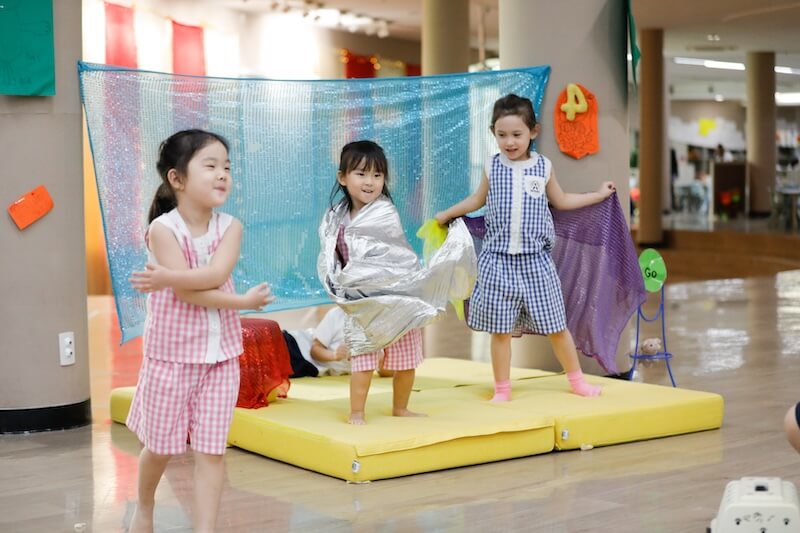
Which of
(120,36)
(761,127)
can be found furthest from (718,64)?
(120,36)

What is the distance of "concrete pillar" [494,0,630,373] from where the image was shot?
19.0 ft

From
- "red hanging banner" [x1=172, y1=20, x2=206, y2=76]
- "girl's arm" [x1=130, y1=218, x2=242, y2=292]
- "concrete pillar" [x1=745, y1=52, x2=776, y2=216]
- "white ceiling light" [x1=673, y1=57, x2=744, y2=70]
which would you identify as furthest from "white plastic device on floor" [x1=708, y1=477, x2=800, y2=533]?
"white ceiling light" [x1=673, y1=57, x2=744, y2=70]

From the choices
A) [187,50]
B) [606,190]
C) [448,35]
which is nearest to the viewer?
[606,190]

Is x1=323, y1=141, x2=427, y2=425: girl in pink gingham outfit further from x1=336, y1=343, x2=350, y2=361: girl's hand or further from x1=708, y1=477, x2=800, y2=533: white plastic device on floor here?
x1=708, y1=477, x2=800, y2=533: white plastic device on floor

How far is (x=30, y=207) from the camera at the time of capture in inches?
191

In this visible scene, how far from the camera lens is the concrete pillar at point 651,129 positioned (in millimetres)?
17672

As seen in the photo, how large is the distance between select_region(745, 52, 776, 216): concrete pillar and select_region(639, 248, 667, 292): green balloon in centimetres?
1687

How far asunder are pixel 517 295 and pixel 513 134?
674 mm

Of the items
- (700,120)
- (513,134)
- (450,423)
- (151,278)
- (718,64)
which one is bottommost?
(450,423)

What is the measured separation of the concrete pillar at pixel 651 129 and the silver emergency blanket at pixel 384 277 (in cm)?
1362

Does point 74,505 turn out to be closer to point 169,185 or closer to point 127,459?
point 127,459

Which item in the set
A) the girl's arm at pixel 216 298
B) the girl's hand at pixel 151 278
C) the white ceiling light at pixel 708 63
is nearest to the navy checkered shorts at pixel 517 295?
the girl's arm at pixel 216 298

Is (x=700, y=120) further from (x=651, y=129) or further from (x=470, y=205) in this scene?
(x=470, y=205)

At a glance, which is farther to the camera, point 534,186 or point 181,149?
point 534,186
